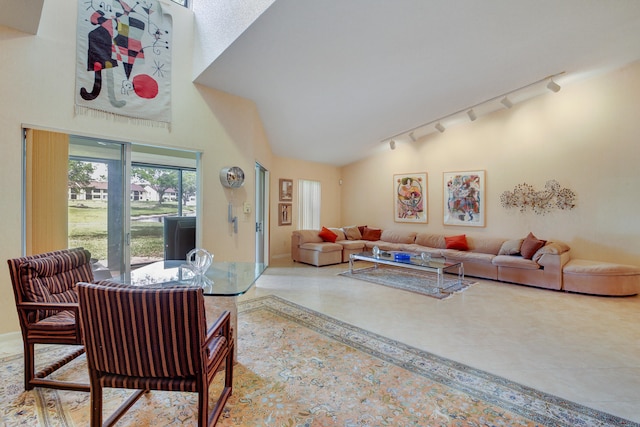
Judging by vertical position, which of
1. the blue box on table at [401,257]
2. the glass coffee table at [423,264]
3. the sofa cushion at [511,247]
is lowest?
the glass coffee table at [423,264]

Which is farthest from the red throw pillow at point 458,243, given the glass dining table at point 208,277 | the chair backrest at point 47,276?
the chair backrest at point 47,276

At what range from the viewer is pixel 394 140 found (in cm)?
712

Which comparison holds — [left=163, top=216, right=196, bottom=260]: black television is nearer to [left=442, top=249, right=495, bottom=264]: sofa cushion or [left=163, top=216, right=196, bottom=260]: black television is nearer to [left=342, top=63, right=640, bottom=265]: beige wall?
[left=442, top=249, right=495, bottom=264]: sofa cushion

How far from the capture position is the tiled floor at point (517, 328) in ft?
7.34

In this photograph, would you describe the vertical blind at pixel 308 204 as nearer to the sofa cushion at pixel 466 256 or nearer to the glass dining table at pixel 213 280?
the sofa cushion at pixel 466 256

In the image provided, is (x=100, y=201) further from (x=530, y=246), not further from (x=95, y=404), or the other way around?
(x=530, y=246)

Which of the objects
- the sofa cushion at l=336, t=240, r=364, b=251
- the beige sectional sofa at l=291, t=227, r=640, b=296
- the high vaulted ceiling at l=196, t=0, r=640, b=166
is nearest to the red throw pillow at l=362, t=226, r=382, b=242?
the beige sectional sofa at l=291, t=227, r=640, b=296

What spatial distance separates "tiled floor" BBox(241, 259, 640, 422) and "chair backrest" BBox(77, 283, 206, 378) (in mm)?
2109

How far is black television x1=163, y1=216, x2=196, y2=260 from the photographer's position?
403 centimetres

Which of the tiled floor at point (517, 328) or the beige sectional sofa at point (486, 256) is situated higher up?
the beige sectional sofa at point (486, 256)

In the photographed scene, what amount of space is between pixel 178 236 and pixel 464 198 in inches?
219

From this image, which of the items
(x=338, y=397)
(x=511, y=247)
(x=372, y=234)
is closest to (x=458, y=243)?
(x=511, y=247)

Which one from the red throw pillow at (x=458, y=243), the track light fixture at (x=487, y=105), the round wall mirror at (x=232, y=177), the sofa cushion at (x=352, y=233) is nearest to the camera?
the round wall mirror at (x=232, y=177)

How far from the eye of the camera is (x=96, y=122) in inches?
129
